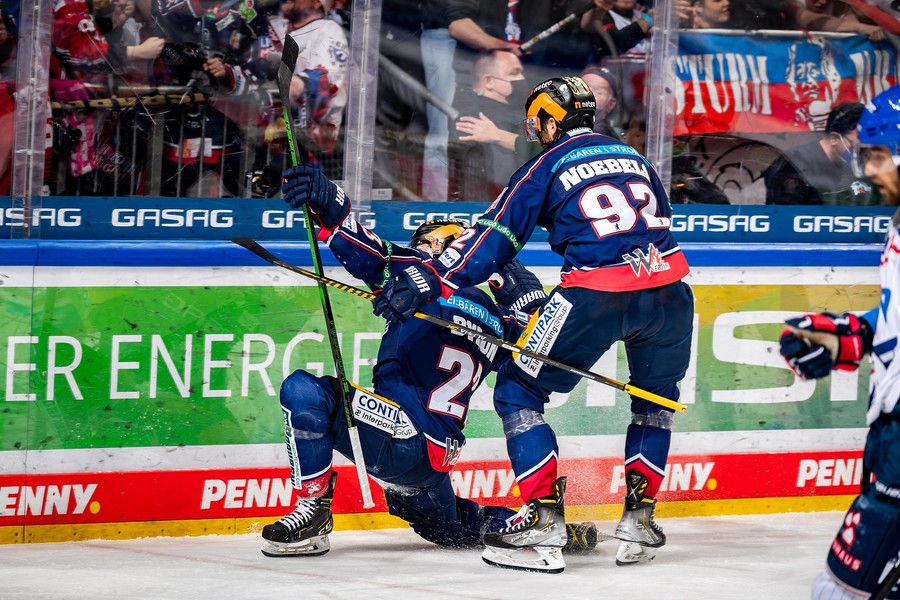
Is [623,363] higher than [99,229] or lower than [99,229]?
lower

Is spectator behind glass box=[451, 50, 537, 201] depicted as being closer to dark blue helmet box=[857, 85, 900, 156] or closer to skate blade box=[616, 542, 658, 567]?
skate blade box=[616, 542, 658, 567]

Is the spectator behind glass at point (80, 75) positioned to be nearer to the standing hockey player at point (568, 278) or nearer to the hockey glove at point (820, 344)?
the standing hockey player at point (568, 278)

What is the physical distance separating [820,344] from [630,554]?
159cm

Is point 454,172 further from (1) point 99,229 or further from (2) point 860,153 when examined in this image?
(2) point 860,153

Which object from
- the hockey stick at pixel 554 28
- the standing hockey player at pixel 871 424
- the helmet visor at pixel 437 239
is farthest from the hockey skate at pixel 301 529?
the hockey stick at pixel 554 28

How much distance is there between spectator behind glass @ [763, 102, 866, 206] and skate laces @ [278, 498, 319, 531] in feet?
8.52

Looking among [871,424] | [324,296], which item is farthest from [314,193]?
[871,424]

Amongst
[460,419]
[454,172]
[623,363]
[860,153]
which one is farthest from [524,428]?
[860,153]

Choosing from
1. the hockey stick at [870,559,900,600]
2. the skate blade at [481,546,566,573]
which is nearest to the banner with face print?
the skate blade at [481,546,566,573]

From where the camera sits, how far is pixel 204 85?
4750 mm

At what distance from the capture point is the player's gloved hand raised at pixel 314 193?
4051 mm

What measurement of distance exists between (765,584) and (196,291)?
7.03 ft

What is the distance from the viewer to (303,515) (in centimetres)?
416

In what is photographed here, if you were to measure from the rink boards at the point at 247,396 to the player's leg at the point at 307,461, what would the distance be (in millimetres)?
505
